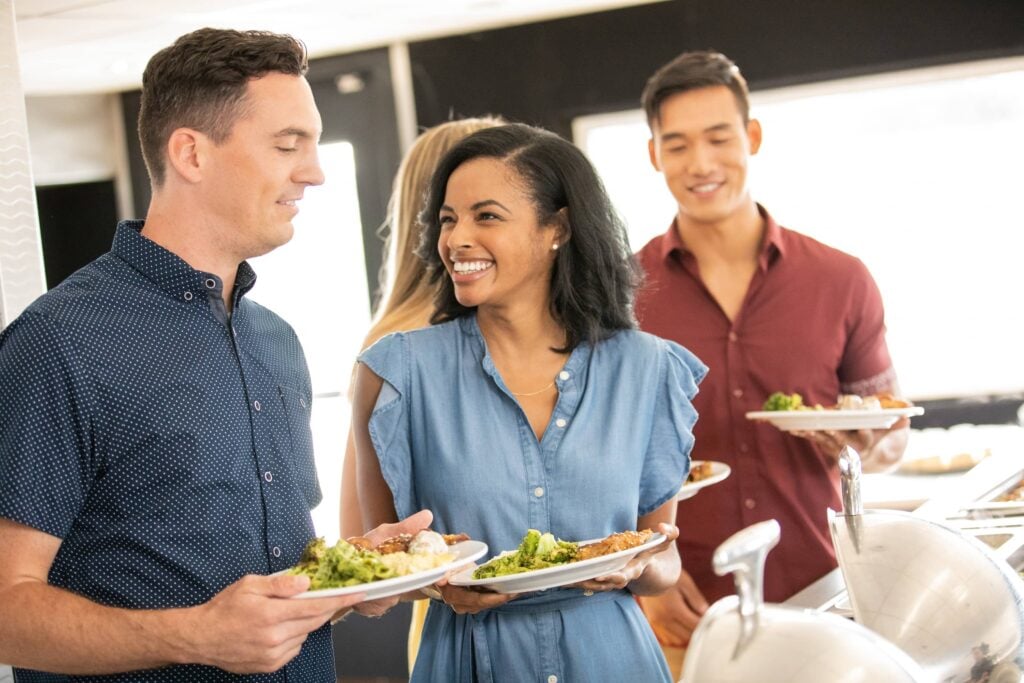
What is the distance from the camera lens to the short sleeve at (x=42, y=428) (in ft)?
5.31

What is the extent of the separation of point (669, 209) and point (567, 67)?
0.78 meters

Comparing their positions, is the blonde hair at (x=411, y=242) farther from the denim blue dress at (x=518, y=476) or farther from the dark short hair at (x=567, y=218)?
the denim blue dress at (x=518, y=476)

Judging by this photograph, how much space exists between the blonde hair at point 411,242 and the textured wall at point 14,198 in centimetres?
79

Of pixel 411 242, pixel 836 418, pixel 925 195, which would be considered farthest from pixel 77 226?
pixel 836 418

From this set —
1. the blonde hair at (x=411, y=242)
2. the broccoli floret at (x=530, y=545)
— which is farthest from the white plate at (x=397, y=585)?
the blonde hair at (x=411, y=242)

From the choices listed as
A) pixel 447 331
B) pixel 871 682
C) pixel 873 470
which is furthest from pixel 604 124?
pixel 871 682

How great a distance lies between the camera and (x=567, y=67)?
5676 mm

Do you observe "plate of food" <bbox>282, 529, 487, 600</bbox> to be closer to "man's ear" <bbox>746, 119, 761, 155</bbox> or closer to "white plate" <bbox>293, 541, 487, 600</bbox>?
"white plate" <bbox>293, 541, 487, 600</bbox>

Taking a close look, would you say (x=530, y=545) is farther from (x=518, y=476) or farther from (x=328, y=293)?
(x=328, y=293)

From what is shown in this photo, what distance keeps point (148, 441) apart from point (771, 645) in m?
0.97

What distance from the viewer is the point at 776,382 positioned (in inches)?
127

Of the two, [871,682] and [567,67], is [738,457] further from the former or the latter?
[567,67]

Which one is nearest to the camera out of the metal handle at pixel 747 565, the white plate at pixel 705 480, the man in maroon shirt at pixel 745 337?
the metal handle at pixel 747 565

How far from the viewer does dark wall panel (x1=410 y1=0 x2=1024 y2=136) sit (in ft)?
16.7
